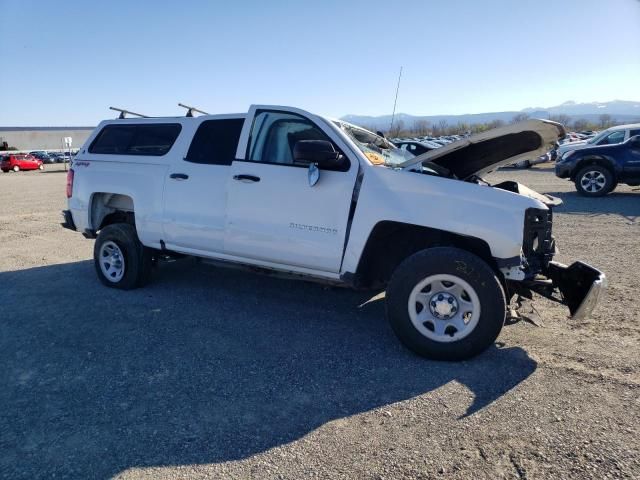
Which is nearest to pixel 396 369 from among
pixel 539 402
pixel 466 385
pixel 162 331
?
pixel 466 385

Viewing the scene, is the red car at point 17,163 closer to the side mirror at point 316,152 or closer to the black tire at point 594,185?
the black tire at point 594,185

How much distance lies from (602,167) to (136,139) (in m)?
13.0

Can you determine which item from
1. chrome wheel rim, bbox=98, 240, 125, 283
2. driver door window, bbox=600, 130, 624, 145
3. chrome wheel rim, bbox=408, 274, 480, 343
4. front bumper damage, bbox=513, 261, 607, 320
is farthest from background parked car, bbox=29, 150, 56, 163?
front bumper damage, bbox=513, 261, 607, 320

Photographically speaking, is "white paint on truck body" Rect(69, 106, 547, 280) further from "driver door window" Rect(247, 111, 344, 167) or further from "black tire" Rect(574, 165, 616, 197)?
"black tire" Rect(574, 165, 616, 197)

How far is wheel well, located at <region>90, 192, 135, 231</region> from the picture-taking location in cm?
595

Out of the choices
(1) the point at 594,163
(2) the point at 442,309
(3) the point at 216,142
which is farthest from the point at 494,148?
(1) the point at 594,163

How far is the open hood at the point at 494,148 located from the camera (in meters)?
4.02

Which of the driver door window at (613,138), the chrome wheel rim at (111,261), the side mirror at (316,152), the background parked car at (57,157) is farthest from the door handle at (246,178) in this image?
the background parked car at (57,157)

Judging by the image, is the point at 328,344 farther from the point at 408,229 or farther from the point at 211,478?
the point at 211,478

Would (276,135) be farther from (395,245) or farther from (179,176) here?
(395,245)

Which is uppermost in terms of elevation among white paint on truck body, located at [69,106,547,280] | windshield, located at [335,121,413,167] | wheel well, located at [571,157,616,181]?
wheel well, located at [571,157,616,181]

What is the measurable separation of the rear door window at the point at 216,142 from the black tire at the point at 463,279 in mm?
2225

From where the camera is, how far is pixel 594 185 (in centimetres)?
1388

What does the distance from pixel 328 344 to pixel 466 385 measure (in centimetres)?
126
